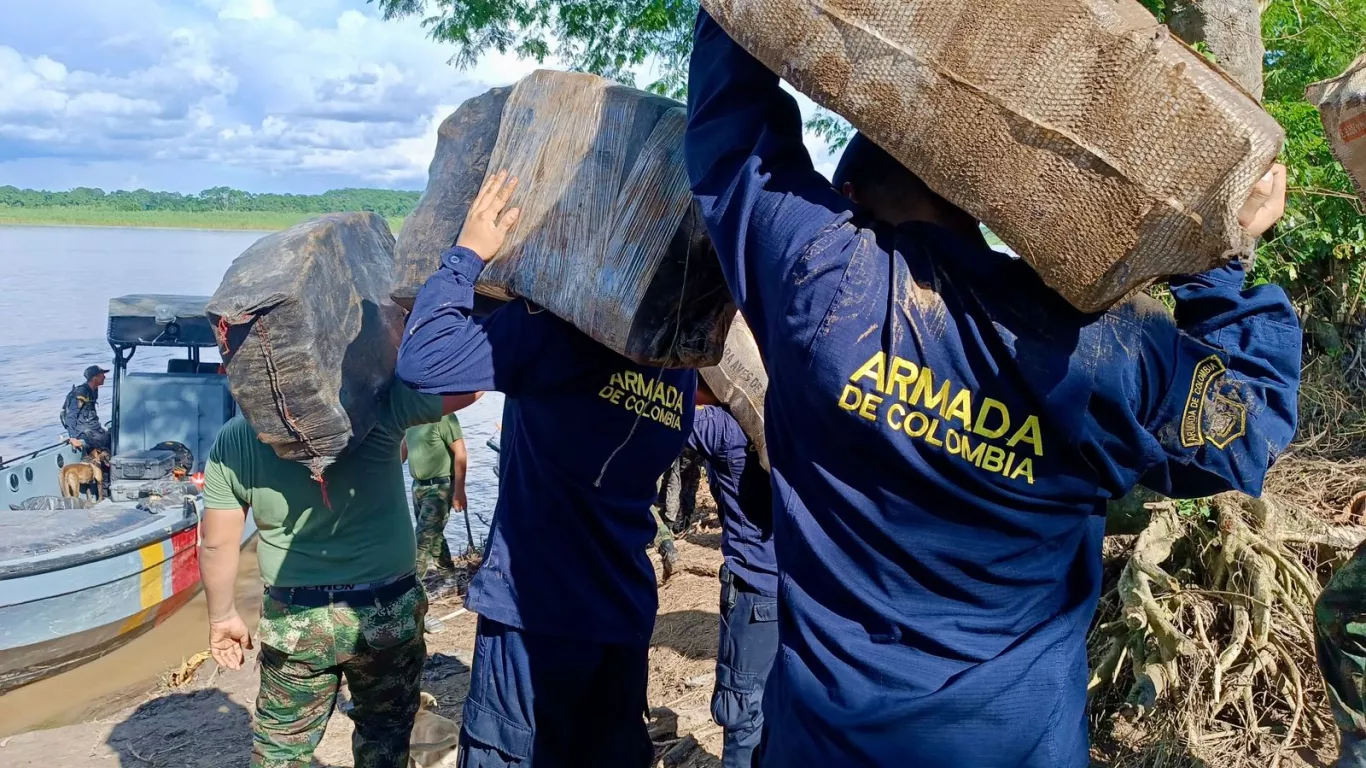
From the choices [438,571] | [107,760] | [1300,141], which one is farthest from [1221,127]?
[438,571]

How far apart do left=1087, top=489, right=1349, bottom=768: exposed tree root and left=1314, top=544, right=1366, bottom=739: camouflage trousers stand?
90 centimetres

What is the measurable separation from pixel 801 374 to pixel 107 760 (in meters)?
5.40

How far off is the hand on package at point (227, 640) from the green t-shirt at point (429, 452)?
4.01 m

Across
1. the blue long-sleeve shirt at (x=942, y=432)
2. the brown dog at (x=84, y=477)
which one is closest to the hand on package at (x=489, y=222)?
the blue long-sleeve shirt at (x=942, y=432)

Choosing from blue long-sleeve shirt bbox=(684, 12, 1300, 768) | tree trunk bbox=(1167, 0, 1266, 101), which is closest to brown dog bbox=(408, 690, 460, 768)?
blue long-sleeve shirt bbox=(684, 12, 1300, 768)

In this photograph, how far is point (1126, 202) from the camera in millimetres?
A: 1243

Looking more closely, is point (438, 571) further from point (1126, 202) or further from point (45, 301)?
point (45, 301)

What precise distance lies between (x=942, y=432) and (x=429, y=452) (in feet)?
22.7

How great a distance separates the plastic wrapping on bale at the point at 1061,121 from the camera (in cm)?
119

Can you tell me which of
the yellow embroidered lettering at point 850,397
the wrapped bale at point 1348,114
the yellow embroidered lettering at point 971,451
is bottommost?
the yellow embroidered lettering at point 971,451

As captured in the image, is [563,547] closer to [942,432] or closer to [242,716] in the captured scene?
[942,432]

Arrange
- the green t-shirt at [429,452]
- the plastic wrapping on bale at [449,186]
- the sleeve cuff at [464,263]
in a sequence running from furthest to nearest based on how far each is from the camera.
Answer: the green t-shirt at [429,452], the plastic wrapping on bale at [449,186], the sleeve cuff at [464,263]

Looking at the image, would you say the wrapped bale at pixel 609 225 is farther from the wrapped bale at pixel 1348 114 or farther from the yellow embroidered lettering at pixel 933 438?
the wrapped bale at pixel 1348 114

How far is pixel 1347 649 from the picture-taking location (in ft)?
9.98
